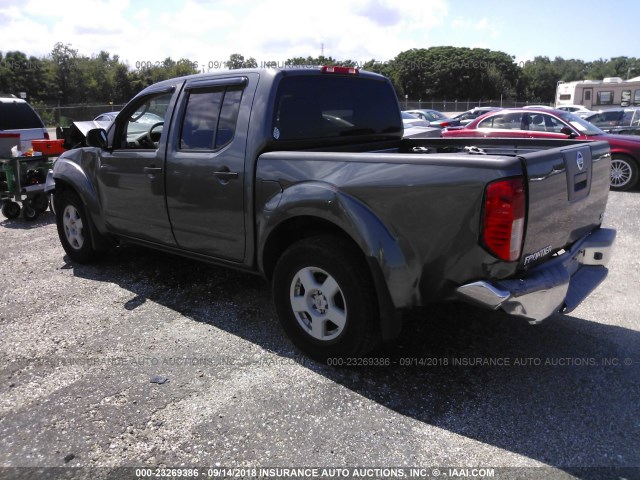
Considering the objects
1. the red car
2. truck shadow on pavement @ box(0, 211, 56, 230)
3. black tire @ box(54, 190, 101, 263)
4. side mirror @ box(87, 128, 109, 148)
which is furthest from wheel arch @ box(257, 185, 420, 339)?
the red car

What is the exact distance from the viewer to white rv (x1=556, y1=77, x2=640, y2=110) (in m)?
30.4

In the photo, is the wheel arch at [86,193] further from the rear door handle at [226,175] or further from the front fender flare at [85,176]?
the rear door handle at [226,175]

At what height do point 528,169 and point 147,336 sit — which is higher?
point 528,169

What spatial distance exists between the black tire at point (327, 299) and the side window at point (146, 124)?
79.6 inches

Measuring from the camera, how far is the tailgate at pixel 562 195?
2.86 metres

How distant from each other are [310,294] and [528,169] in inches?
62.5

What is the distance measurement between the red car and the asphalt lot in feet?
20.7

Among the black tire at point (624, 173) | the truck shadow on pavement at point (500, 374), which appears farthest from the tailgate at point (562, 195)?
the black tire at point (624, 173)

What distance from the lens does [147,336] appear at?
13.6 ft

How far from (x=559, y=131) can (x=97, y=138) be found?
9560 mm

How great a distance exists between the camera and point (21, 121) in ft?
34.9

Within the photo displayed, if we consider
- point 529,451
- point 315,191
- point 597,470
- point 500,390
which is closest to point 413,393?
point 500,390

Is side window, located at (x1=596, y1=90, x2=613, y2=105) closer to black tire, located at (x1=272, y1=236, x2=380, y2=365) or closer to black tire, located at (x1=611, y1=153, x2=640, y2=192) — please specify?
black tire, located at (x1=611, y1=153, x2=640, y2=192)

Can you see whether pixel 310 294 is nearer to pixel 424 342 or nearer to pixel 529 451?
pixel 424 342
